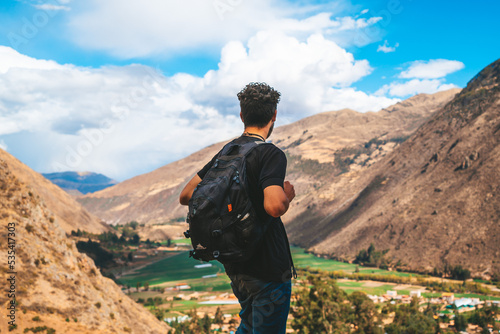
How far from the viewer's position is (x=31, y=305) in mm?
24391

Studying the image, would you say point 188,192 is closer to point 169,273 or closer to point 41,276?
point 41,276

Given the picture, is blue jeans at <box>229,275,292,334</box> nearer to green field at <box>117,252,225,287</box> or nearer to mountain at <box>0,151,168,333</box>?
mountain at <box>0,151,168,333</box>

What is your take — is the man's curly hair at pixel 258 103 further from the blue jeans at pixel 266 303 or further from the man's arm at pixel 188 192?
the blue jeans at pixel 266 303

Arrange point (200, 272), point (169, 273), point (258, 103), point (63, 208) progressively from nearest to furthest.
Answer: point (258, 103)
point (63, 208)
point (169, 273)
point (200, 272)

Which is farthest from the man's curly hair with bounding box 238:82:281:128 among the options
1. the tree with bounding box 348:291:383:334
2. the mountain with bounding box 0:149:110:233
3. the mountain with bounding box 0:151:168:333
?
the mountain with bounding box 0:149:110:233

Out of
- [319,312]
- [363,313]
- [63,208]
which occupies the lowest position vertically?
[363,313]

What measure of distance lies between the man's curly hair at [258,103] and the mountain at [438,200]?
121127 millimetres

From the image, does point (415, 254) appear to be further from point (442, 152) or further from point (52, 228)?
point (52, 228)

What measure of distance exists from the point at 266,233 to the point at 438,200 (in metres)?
143

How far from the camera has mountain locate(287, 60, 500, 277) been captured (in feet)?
373

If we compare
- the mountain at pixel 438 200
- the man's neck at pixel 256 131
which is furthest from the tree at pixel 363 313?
the mountain at pixel 438 200

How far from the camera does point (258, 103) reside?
4238 mm

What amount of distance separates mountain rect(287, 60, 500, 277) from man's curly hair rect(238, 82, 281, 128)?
397 feet

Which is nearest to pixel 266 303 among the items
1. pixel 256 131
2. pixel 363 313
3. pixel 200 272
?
pixel 256 131
